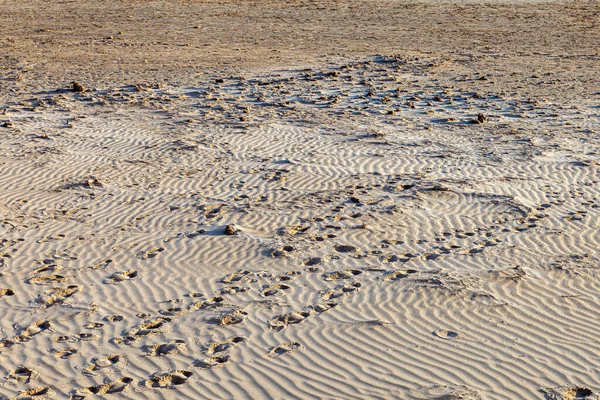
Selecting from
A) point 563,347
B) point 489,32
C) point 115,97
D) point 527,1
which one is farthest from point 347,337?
point 527,1

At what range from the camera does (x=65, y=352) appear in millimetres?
6105

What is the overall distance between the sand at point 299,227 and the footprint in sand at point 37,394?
21mm

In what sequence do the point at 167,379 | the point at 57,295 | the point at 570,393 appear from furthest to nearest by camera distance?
the point at 57,295, the point at 167,379, the point at 570,393

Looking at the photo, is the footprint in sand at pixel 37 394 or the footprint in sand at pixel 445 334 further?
the footprint in sand at pixel 445 334

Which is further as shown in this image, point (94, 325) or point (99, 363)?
point (94, 325)

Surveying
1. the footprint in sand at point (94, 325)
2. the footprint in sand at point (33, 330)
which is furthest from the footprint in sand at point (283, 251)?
the footprint in sand at point (33, 330)

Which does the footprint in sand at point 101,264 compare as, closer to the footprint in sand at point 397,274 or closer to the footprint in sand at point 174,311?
the footprint in sand at point 174,311

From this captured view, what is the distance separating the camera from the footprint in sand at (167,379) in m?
5.66

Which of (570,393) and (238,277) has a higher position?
(570,393)

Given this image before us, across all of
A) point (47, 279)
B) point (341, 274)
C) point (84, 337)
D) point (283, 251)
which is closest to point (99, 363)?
point (84, 337)

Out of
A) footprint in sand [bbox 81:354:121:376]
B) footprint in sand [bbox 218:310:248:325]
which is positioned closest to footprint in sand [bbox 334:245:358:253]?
footprint in sand [bbox 218:310:248:325]

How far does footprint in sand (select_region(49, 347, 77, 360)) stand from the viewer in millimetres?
6043

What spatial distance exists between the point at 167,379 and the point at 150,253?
2.64 meters

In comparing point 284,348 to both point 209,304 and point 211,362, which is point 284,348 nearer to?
point 211,362
